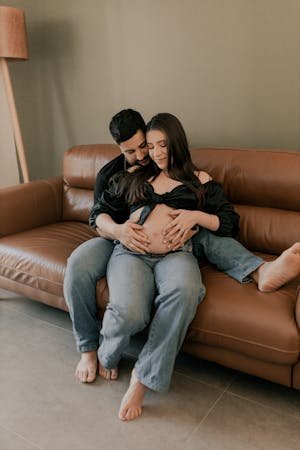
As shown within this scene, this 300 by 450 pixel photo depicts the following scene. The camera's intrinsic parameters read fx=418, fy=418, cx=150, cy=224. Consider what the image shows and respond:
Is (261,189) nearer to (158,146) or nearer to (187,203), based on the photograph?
(187,203)

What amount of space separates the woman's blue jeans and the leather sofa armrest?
0.90m

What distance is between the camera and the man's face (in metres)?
1.68

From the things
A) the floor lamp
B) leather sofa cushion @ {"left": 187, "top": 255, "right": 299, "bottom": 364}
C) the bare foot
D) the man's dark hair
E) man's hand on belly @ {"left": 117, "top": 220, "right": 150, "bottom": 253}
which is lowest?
leather sofa cushion @ {"left": 187, "top": 255, "right": 299, "bottom": 364}

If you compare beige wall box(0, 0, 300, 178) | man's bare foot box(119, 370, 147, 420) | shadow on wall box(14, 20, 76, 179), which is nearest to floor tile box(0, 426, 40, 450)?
man's bare foot box(119, 370, 147, 420)

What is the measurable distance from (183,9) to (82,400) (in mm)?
1941

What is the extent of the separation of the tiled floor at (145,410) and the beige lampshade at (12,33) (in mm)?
1755

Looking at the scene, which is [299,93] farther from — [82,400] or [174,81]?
[82,400]

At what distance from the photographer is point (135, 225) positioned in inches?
63.7

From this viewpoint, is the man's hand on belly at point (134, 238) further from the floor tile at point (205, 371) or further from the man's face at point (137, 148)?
the floor tile at point (205, 371)

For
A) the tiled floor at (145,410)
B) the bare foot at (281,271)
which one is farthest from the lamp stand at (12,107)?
the bare foot at (281,271)

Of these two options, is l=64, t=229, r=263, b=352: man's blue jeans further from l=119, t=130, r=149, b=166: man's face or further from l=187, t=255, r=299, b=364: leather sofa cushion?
l=119, t=130, r=149, b=166: man's face

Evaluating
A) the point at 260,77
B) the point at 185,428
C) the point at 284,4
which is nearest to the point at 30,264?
the point at 185,428

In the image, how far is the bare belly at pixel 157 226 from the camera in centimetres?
159

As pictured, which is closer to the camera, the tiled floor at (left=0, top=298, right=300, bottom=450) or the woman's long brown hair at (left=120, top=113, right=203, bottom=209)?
the tiled floor at (left=0, top=298, right=300, bottom=450)
